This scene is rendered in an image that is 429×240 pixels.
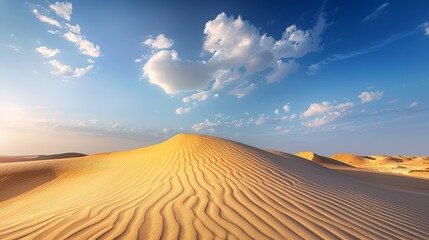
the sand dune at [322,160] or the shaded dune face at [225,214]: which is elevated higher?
the shaded dune face at [225,214]

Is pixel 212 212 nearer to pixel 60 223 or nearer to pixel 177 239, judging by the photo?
pixel 177 239

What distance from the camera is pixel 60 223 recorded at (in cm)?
290

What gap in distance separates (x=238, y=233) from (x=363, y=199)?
3756 millimetres

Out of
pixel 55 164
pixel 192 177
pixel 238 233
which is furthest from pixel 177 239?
pixel 55 164

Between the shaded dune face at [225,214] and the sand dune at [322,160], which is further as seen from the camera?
the sand dune at [322,160]

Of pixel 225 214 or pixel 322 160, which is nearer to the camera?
pixel 225 214

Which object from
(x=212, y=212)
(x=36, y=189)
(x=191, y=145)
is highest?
(x=191, y=145)

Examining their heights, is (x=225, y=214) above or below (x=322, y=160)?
above

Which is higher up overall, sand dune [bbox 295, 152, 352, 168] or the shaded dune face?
the shaded dune face

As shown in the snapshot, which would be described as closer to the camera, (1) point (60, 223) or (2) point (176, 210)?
(1) point (60, 223)

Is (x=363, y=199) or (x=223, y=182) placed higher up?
(x=223, y=182)

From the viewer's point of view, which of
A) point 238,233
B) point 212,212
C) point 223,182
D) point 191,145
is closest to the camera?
point 238,233

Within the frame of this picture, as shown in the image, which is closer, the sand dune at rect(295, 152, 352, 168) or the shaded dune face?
the shaded dune face

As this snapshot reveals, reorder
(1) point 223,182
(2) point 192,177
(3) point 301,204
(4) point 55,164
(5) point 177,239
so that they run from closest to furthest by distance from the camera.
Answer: (5) point 177,239, (3) point 301,204, (1) point 223,182, (2) point 192,177, (4) point 55,164
